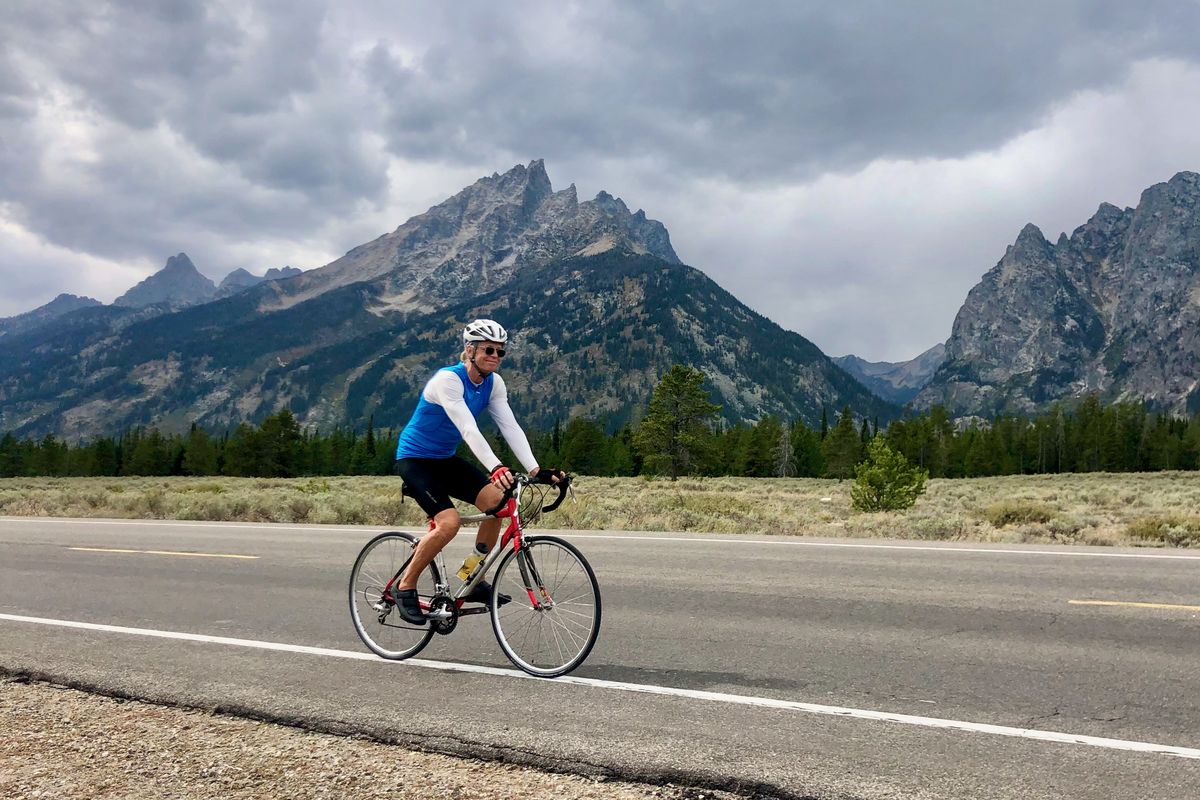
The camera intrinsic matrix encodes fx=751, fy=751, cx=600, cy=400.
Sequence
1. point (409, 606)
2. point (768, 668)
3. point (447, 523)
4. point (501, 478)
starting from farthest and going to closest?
point (409, 606) < point (447, 523) < point (768, 668) < point (501, 478)

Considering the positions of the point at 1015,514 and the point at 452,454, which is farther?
the point at 1015,514

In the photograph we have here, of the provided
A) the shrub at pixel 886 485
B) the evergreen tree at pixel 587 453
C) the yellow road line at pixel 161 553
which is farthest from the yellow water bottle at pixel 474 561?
the evergreen tree at pixel 587 453

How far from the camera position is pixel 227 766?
4.10 metres

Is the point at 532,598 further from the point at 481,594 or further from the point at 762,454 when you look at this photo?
the point at 762,454

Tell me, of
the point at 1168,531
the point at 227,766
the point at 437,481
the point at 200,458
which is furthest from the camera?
the point at 200,458

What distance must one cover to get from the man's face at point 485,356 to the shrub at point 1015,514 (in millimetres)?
15648

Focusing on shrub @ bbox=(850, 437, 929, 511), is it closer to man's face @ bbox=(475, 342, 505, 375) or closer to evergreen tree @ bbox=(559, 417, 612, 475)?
man's face @ bbox=(475, 342, 505, 375)

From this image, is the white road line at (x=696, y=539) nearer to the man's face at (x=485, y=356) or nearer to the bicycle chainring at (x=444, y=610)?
the bicycle chainring at (x=444, y=610)

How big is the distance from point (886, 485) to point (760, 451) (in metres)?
61.9

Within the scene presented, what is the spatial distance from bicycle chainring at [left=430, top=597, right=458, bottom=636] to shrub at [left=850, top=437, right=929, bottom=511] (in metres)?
22.8

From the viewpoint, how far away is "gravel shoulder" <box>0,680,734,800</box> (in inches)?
147

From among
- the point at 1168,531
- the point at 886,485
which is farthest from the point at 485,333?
the point at 886,485

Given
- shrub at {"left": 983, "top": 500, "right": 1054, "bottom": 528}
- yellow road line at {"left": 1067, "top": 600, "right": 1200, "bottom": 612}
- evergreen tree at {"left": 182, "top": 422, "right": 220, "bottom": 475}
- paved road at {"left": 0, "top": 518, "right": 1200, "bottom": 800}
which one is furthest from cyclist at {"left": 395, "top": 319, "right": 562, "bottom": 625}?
evergreen tree at {"left": 182, "top": 422, "right": 220, "bottom": 475}

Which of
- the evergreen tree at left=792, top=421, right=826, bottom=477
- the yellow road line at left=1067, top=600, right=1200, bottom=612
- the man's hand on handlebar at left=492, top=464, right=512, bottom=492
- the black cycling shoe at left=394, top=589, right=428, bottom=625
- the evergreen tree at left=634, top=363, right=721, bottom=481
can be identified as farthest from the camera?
the evergreen tree at left=792, top=421, right=826, bottom=477
